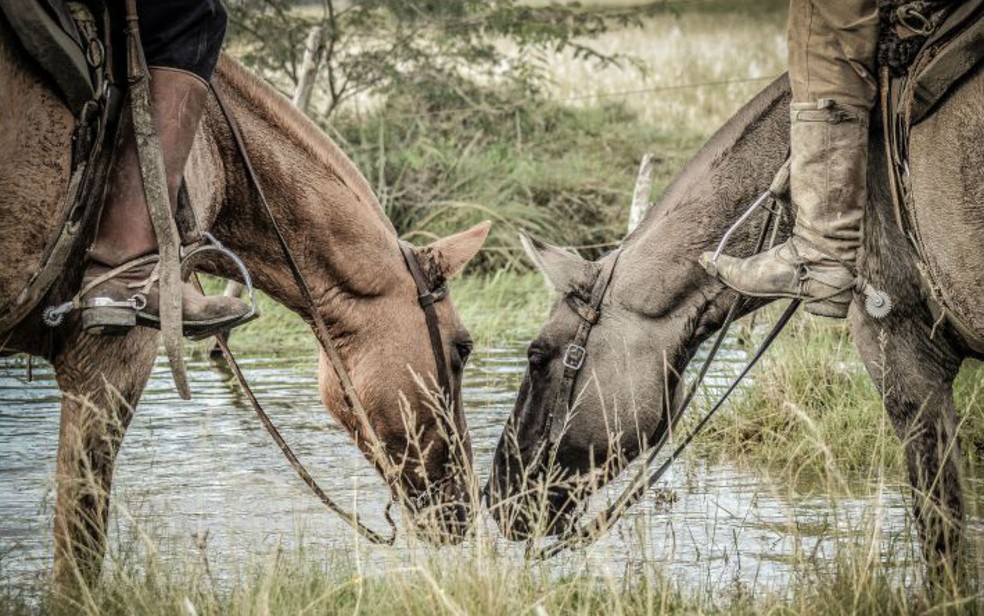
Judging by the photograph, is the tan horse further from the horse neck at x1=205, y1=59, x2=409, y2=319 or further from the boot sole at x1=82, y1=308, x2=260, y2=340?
the boot sole at x1=82, y1=308, x2=260, y2=340

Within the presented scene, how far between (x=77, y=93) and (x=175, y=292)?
0.66 metres

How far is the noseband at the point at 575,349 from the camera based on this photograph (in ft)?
18.2

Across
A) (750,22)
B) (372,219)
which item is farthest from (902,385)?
(750,22)

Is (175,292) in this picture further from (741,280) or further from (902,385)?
(902,385)

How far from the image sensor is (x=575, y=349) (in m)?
5.55

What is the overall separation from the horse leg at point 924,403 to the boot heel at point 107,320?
2.38 m

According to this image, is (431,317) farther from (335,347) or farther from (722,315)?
(722,315)

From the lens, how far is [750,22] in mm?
29078

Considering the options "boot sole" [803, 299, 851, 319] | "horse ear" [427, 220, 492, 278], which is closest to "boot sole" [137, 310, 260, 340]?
"horse ear" [427, 220, 492, 278]

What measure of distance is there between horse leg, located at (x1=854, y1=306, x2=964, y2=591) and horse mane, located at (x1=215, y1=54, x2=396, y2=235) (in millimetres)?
1971

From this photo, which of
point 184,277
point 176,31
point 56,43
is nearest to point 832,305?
point 184,277

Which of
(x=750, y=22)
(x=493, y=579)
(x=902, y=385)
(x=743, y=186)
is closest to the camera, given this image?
(x=493, y=579)

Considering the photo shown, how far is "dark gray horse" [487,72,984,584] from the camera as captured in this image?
4.40 meters

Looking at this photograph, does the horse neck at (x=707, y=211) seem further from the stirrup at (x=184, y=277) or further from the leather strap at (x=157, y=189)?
the leather strap at (x=157, y=189)
